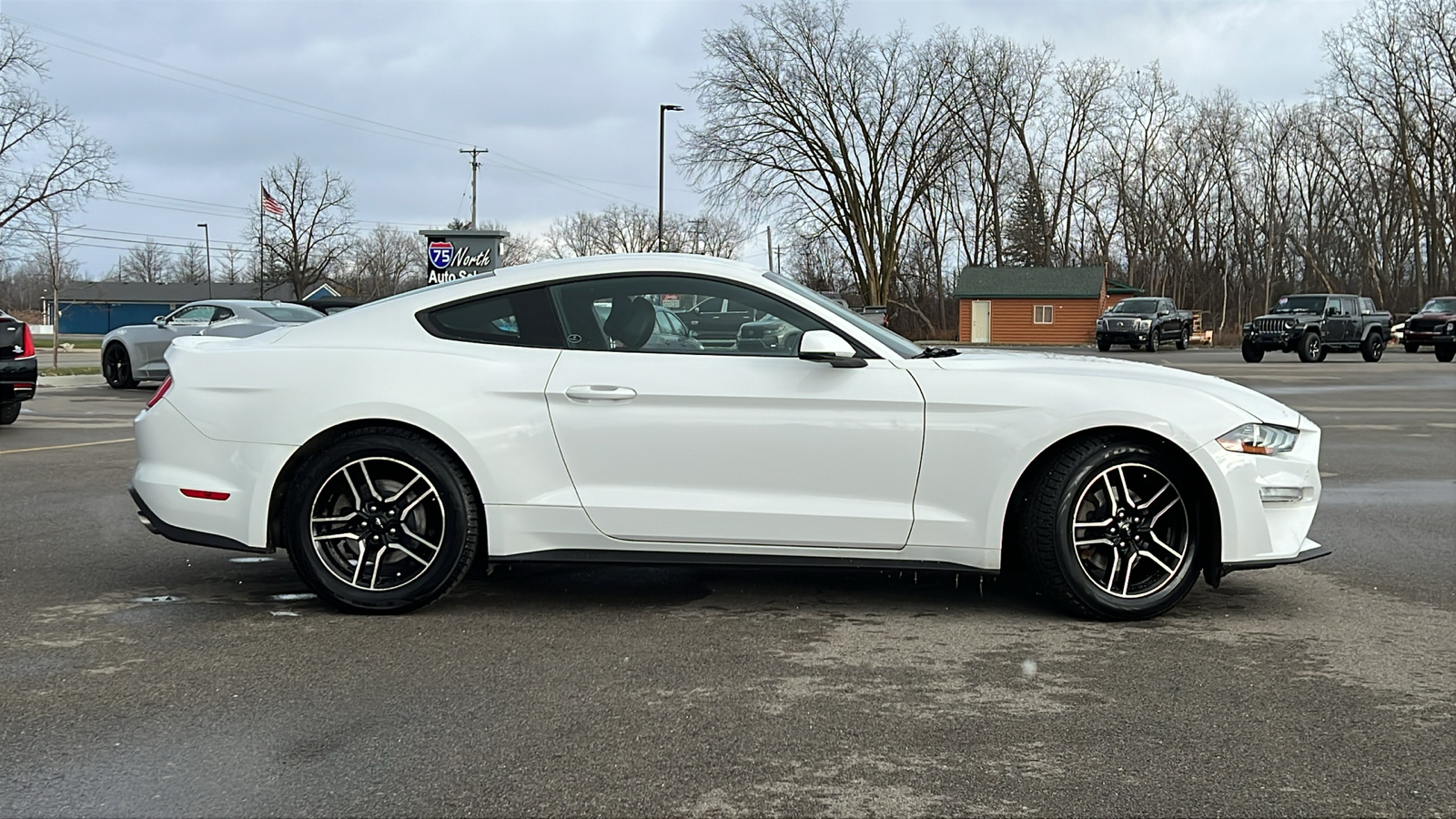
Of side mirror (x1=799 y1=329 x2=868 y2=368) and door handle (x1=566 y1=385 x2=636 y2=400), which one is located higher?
side mirror (x1=799 y1=329 x2=868 y2=368)

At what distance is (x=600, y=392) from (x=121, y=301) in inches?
4182

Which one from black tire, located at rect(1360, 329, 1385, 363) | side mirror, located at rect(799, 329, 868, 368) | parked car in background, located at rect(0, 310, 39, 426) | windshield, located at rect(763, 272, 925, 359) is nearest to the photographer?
side mirror, located at rect(799, 329, 868, 368)

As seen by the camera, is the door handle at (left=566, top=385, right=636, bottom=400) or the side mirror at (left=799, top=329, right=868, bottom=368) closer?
the side mirror at (left=799, top=329, right=868, bottom=368)

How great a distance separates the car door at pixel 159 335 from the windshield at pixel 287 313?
0.93 meters

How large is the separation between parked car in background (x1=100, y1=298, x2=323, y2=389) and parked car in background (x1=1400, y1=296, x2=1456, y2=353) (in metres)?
30.7

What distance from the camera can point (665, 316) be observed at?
4703 mm

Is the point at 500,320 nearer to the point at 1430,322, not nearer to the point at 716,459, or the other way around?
the point at 716,459

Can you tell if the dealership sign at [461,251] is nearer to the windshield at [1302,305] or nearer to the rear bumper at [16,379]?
the rear bumper at [16,379]


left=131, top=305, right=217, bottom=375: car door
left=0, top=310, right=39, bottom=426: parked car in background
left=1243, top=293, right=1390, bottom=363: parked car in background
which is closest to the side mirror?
left=0, top=310, right=39, bottom=426: parked car in background

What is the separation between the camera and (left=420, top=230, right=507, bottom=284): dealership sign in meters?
23.7

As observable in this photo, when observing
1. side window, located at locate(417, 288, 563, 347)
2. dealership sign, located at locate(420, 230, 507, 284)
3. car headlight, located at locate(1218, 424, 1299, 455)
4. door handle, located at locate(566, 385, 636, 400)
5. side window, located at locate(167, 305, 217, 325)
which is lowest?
car headlight, located at locate(1218, 424, 1299, 455)

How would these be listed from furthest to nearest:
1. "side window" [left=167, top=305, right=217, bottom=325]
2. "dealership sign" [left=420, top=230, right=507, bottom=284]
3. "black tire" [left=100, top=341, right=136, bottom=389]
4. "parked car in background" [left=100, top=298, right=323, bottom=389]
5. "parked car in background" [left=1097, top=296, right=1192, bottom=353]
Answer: "parked car in background" [left=1097, top=296, right=1192, bottom=353] < "dealership sign" [left=420, top=230, right=507, bottom=284] < "black tire" [left=100, top=341, right=136, bottom=389] < "side window" [left=167, top=305, right=217, bottom=325] < "parked car in background" [left=100, top=298, right=323, bottom=389]

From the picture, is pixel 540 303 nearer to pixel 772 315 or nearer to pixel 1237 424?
pixel 772 315

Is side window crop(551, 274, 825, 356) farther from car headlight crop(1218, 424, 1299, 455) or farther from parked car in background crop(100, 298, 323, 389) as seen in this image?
parked car in background crop(100, 298, 323, 389)
